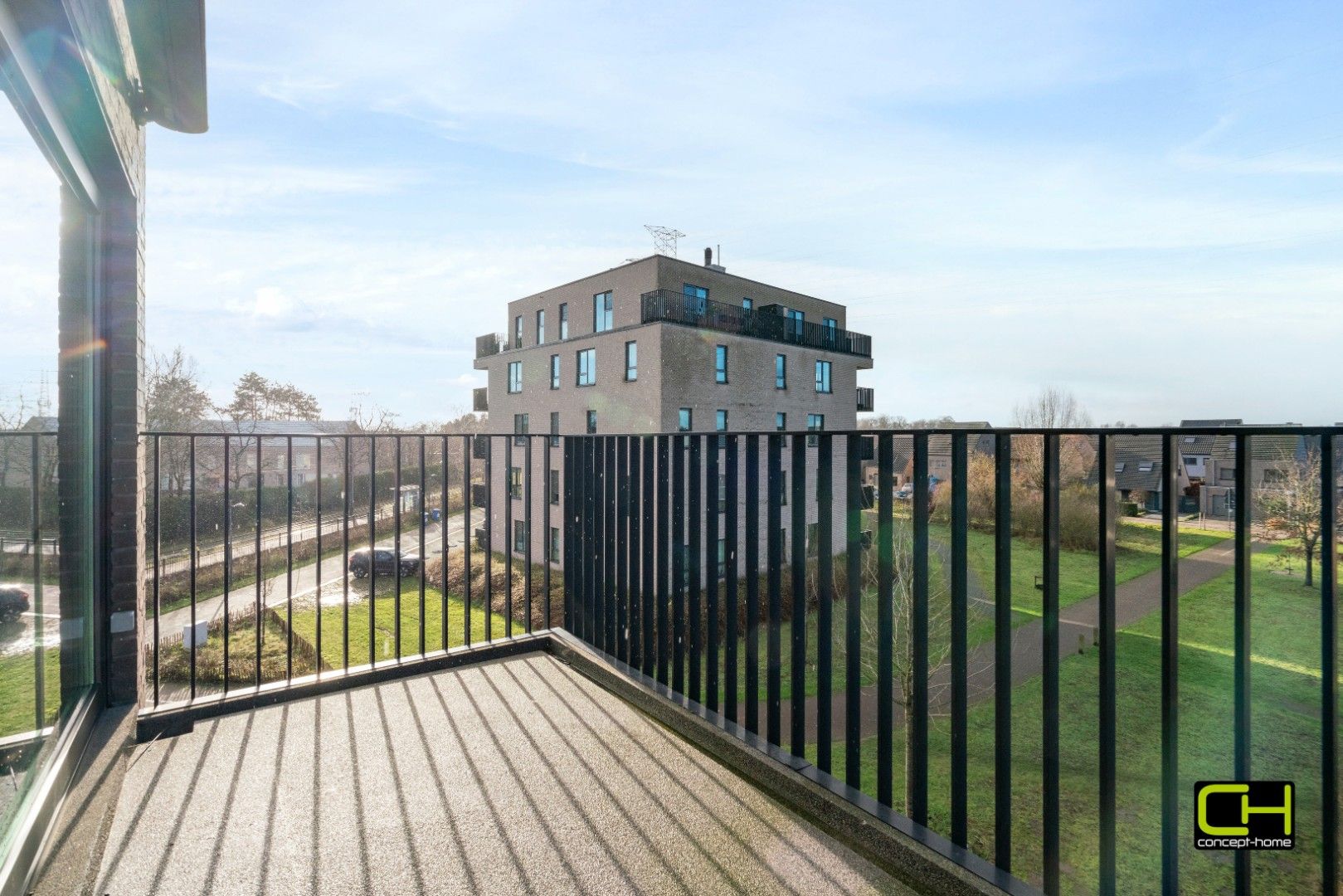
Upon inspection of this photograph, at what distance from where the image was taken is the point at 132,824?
5.81 ft

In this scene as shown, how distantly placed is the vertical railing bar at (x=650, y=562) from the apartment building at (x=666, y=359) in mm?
14593

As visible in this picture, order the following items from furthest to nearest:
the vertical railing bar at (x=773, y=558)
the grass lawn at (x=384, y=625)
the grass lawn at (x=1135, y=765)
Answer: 1. the grass lawn at (x=384, y=625)
2. the grass lawn at (x=1135, y=765)
3. the vertical railing bar at (x=773, y=558)

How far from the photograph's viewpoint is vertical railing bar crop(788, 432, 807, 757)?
198 centimetres

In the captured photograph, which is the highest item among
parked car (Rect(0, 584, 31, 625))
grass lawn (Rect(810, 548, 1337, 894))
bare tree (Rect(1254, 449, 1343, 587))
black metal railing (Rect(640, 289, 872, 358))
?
black metal railing (Rect(640, 289, 872, 358))

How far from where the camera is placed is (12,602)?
1456 millimetres

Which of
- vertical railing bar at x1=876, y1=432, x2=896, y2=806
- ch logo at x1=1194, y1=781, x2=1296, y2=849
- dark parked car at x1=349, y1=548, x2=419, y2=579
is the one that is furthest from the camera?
dark parked car at x1=349, y1=548, x2=419, y2=579

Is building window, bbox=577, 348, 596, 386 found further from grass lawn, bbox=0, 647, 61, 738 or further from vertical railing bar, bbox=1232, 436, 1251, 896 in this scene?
vertical railing bar, bbox=1232, 436, 1251, 896

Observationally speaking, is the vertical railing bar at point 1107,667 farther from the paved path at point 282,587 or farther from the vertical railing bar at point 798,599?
the paved path at point 282,587

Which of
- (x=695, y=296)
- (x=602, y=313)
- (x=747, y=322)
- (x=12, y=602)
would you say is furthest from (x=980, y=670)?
(x=12, y=602)

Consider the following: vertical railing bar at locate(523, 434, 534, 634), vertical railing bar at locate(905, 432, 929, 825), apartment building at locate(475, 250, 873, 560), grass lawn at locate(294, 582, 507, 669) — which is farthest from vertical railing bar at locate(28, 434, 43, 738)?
apartment building at locate(475, 250, 873, 560)

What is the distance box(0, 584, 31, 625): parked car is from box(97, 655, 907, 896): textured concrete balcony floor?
68cm

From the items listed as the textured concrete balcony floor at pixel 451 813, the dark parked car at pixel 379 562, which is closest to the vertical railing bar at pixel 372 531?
the textured concrete balcony floor at pixel 451 813

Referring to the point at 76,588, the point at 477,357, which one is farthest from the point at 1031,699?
the point at 477,357

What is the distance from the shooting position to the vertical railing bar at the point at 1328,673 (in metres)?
1.11
